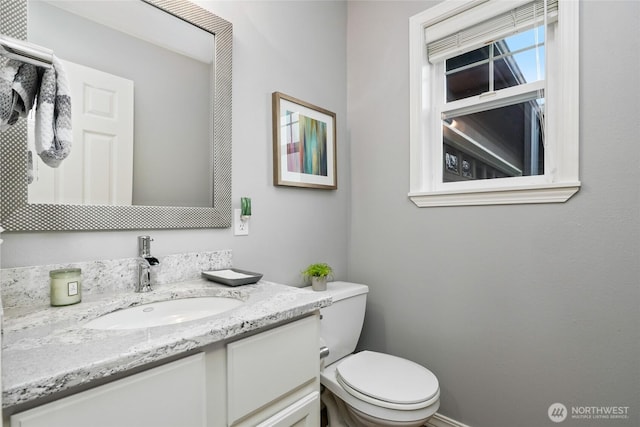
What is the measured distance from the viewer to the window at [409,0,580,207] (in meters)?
1.24

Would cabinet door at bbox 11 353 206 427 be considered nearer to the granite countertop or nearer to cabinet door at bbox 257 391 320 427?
the granite countertop

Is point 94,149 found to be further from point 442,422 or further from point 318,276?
point 442,422

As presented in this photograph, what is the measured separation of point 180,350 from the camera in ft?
2.01

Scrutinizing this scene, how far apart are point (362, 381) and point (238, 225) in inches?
33.1

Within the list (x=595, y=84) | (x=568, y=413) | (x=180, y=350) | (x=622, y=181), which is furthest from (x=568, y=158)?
(x=180, y=350)

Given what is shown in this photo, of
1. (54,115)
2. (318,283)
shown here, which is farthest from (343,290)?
(54,115)

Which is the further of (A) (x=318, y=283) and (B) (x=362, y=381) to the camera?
(A) (x=318, y=283)

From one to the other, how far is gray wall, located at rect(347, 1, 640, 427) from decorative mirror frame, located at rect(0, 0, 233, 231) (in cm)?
89

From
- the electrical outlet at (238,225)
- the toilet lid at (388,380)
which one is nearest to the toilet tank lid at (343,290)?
the toilet lid at (388,380)

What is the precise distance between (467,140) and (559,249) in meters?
0.70

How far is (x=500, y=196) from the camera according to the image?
53.9 inches

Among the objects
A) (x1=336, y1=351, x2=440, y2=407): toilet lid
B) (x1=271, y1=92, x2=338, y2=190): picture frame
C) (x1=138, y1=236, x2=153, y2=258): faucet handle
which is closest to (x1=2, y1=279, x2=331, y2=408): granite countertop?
(x1=138, y1=236, x2=153, y2=258): faucet handle

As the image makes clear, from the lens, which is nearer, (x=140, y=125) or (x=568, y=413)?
(x=140, y=125)

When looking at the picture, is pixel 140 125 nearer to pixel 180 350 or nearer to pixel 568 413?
pixel 180 350
